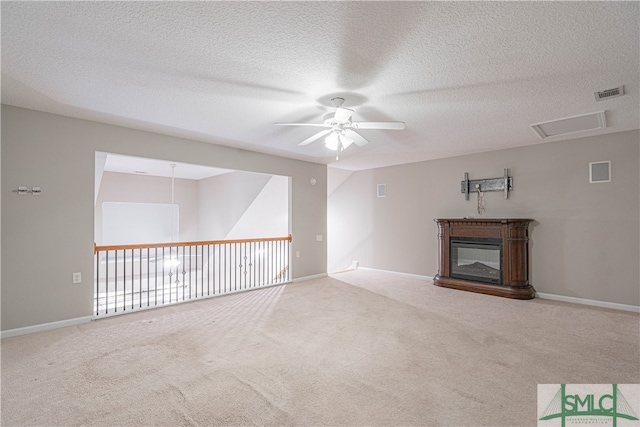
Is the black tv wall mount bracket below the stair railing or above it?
above

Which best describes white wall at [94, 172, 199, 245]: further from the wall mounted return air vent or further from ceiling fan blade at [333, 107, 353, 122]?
the wall mounted return air vent

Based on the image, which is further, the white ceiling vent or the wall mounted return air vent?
the white ceiling vent

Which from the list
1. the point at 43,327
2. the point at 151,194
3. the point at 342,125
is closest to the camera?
the point at 342,125

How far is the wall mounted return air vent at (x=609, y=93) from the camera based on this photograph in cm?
281

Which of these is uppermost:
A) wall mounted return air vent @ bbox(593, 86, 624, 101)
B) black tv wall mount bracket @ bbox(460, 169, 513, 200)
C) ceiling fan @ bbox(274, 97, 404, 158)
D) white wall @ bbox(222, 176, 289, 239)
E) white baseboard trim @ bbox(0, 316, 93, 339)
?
wall mounted return air vent @ bbox(593, 86, 624, 101)

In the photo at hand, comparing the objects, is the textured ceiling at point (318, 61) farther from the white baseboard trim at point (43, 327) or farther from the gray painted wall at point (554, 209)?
the white baseboard trim at point (43, 327)

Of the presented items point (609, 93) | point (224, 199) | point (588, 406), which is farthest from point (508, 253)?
point (224, 199)

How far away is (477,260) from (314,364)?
387 centimetres

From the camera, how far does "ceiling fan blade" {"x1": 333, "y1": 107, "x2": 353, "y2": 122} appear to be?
279 centimetres

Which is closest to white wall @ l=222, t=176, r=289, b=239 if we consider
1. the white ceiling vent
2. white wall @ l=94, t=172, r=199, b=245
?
white wall @ l=94, t=172, r=199, b=245

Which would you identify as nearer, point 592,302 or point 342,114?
point 342,114

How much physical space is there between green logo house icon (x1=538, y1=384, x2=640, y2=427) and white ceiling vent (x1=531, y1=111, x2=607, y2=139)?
2909 millimetres

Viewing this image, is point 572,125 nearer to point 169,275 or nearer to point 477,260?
point 477,260

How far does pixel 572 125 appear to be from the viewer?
12.8 ft
